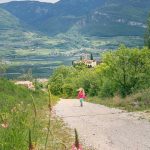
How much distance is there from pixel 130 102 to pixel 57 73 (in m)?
116

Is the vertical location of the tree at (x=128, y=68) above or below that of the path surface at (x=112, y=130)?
below

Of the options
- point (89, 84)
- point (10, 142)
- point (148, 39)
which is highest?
point (10, 142)

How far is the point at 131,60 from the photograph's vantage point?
53406 mm

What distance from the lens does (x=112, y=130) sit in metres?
21.8

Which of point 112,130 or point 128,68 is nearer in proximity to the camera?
point 112,130

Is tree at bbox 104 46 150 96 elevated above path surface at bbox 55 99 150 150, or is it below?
below

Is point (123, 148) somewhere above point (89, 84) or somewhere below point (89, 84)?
above

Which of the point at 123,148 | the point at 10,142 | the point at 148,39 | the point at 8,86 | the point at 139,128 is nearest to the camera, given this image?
the point at 10,142

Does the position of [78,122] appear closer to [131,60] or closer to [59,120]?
[59,120]

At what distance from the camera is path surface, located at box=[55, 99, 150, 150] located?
1795 cm

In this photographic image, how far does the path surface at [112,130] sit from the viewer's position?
17953 mm

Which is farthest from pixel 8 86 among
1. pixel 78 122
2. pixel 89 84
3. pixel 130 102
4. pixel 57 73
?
pixel 57 73

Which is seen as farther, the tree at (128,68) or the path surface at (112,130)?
the tree at (128,68)

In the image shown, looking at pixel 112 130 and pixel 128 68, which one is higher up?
pixel 112 130
